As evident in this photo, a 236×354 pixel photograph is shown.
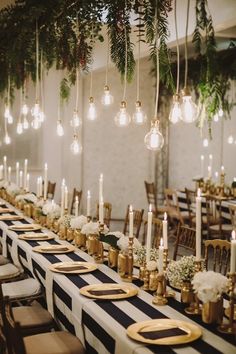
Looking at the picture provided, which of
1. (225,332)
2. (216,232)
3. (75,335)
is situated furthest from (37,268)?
(216,232)

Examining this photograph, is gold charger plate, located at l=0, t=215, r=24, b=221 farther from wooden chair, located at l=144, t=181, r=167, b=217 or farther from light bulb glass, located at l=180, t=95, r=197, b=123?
wooden chair, located at l=144, t=181, r=167, b=217

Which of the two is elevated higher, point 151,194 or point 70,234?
point 151,194

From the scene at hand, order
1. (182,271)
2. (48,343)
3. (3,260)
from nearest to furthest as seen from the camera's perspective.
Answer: (182,271)
(48,343)
(3,260)

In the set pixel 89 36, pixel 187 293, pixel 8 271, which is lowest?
pixel 8 271

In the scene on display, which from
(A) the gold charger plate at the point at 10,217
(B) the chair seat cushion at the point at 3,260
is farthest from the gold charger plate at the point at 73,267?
(A) the gold charger plate at the point at 10,217

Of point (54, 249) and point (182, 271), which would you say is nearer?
point (182, 271)

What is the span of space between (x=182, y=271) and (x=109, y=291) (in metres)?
0.47

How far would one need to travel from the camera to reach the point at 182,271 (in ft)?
9.78

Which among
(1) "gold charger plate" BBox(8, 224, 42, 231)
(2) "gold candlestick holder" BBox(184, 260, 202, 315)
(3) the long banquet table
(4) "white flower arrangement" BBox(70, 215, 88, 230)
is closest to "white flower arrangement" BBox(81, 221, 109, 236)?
(3) the long banquet table

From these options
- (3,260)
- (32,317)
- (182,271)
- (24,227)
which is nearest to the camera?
(182,271)

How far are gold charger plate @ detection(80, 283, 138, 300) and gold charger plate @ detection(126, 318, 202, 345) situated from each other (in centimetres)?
43

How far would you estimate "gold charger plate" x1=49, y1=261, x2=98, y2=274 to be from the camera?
3602 millimetres

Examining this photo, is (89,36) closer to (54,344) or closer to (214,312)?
(54,344)

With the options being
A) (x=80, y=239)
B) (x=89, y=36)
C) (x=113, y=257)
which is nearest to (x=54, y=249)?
(x=80, y=239)
